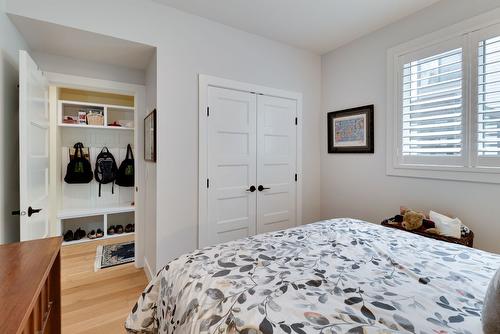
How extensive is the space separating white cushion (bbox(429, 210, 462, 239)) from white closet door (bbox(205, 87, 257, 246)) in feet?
5.49

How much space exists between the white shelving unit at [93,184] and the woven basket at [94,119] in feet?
0.19

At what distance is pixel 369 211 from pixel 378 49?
1770 mm

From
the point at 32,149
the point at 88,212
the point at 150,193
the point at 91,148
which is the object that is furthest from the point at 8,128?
the point at 91,148

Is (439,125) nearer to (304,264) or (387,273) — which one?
(387,273)

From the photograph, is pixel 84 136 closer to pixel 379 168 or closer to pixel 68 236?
pixel 68 236

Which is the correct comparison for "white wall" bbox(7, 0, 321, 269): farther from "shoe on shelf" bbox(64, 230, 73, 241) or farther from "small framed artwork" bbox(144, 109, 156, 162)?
"shoe on shelf" bbox(64, 230, 73, 241)

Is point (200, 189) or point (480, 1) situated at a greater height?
point (480, 1)

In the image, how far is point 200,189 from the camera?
2387 mm

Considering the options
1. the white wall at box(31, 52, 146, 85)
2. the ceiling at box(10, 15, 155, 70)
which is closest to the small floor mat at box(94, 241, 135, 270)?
the white wall at box(31, 52, 146, 85)

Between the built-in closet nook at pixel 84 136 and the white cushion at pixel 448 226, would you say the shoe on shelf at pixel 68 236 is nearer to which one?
the built-in closet nook at pixel 84 136

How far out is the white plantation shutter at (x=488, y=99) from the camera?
183 centimetres

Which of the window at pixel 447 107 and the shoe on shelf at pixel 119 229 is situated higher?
the window at pixel 447 107

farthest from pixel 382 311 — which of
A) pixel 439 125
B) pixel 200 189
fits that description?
pixel 439 125

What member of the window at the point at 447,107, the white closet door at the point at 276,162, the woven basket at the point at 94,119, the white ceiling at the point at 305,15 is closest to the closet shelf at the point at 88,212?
the woven basket at the point at 94,119
